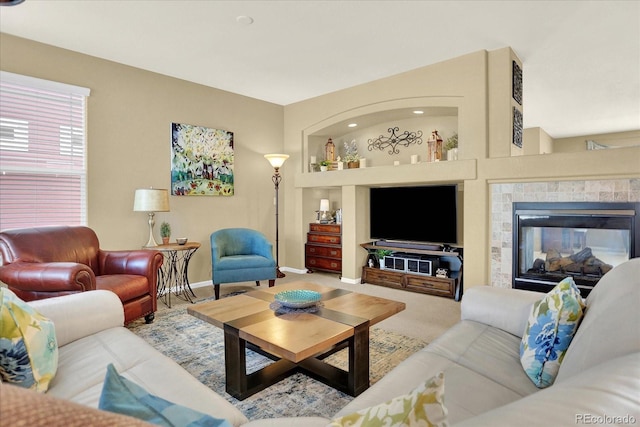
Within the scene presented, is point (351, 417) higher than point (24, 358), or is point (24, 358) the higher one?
point (351, 417)

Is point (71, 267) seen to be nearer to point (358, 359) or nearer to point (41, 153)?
point (41, 153)

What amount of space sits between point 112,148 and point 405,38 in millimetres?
3435

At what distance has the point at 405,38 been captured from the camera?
3.49 metres

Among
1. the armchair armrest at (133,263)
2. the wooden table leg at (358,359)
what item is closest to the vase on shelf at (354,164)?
the armchair armrest at (133,263)

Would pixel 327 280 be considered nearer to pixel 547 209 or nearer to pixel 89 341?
pixel 547 209

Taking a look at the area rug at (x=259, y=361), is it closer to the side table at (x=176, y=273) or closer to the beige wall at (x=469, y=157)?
the side table at (x=176, y=273)

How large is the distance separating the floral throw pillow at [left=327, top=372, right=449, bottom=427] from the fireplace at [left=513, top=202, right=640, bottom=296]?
11.6 feet

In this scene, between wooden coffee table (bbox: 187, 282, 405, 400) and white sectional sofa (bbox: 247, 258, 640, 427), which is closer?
white sectional sofa (bbox: 247, 258, 640, 427)

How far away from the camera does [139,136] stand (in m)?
4.22

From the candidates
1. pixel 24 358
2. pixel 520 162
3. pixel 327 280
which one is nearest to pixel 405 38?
pixel 520 162

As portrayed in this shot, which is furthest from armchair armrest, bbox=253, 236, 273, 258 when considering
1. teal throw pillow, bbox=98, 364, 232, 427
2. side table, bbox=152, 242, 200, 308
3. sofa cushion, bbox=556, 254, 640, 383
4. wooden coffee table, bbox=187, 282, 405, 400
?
teal throw pillow, bbox=98, 364, 232, 427

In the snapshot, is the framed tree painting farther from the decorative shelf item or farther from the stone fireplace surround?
the stone fireplace surround

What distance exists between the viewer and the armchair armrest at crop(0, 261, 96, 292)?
255cm

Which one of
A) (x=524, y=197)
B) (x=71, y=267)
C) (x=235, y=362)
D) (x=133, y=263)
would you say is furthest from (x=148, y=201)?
(x=524, y=197)
